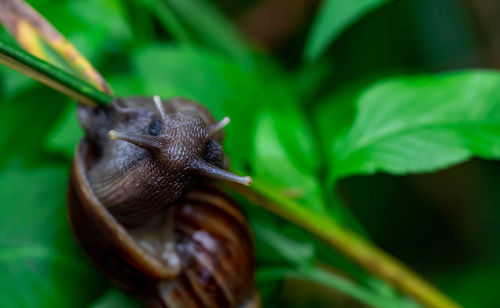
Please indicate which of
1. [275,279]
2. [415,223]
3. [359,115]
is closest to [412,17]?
[415,223]

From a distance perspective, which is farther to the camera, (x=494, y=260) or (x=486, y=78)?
(x=494, y=260)

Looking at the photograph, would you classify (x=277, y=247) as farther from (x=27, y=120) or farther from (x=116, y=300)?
(x=27, y=120)

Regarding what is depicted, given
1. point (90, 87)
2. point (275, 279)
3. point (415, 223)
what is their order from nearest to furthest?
point (90, 87)
point (275, 279)
point (415, 223)

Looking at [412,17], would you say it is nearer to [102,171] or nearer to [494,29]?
[494,29]

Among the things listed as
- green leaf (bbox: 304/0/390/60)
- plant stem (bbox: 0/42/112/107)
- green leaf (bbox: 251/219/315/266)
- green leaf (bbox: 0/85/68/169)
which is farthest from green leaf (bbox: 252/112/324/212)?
green leaf (bbox: 0/85/68/169)

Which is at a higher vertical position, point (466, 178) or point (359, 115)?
point (466, 178)

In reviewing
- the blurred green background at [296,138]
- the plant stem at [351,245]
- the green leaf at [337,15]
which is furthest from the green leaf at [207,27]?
the plant stem at [351,245]

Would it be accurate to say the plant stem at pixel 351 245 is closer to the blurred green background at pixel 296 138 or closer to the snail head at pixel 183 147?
the blurred green background at pixel 296 138

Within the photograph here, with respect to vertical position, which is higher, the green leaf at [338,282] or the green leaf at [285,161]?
the green leaf at [285,161]
